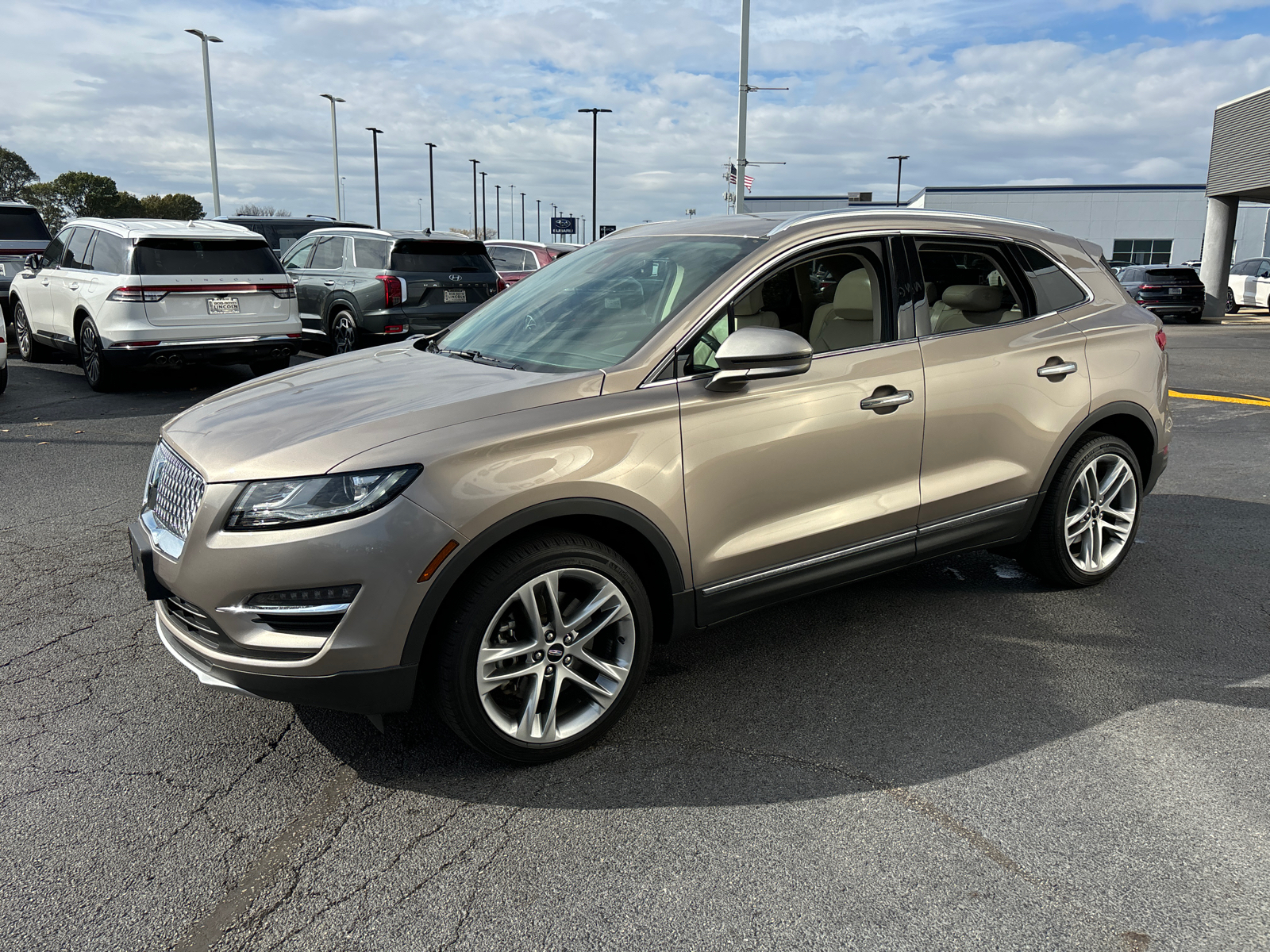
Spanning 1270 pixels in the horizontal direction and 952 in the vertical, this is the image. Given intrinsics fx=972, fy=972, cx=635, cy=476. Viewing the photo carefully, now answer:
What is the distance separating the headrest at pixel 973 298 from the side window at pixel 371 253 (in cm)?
935

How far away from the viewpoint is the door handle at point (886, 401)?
3.67 m

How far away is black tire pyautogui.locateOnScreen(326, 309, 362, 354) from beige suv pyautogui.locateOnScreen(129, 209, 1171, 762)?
8556 mm

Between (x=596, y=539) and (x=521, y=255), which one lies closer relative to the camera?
(x=596, y=539)

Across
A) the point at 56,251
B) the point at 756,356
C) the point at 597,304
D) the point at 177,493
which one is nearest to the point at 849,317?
the point at 756,356

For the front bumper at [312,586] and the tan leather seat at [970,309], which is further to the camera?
the tan leather seat at [970,309]

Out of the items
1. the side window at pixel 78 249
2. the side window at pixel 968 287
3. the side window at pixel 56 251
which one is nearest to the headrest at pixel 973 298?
the side window at pixel 968 287

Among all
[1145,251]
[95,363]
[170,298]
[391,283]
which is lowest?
[95,363]

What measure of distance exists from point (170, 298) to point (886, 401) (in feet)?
28.6

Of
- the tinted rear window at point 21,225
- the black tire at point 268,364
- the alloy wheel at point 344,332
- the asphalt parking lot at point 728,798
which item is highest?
the tinted rear window at point 21,225

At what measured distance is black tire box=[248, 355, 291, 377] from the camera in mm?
10852

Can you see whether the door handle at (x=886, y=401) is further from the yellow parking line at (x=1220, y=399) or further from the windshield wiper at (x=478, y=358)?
the yellow parking line at (x=1220, y=399)

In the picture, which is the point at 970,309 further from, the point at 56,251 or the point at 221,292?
the point at 56,251

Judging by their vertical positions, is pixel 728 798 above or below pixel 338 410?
below

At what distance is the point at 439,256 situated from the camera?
41.3 ft
